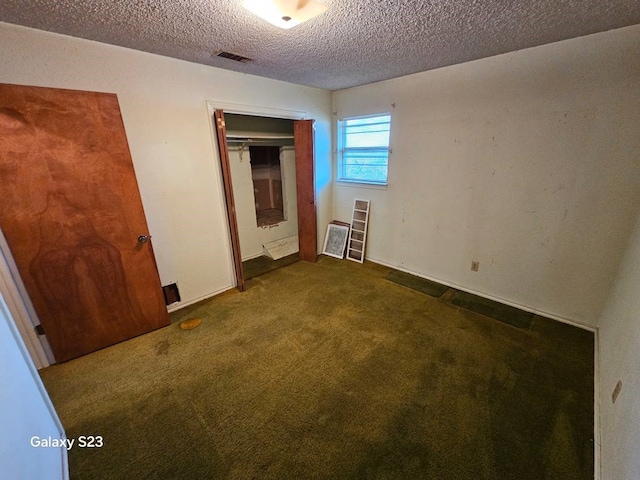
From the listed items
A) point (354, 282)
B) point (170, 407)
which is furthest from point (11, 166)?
point (354, 282)

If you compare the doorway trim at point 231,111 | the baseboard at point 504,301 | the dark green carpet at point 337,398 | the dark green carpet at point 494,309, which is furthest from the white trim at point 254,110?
the dark green carpet at point 494,309

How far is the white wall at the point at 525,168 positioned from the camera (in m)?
1.95

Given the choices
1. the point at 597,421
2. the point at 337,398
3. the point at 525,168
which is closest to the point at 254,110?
the point at 525,168

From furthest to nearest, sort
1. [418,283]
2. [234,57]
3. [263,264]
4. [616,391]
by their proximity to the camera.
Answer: [263,264], [418,283], [234,57], [616,391]

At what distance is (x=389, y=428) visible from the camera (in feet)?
4.99

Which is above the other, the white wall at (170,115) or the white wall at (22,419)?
the white wall at (170,115)

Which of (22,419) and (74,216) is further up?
(74,216)

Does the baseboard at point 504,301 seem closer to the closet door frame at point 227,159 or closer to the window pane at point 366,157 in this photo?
the window pane at point 366,157

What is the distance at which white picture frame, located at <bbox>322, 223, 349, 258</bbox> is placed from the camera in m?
3.96

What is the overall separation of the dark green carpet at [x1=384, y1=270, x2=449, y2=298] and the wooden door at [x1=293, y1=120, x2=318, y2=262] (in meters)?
1.17

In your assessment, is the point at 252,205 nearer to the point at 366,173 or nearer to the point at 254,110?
the point at 254,110

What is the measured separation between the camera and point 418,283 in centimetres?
316

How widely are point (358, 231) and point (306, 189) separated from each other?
976mm

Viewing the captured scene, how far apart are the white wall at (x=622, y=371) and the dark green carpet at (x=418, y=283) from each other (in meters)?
1.28
